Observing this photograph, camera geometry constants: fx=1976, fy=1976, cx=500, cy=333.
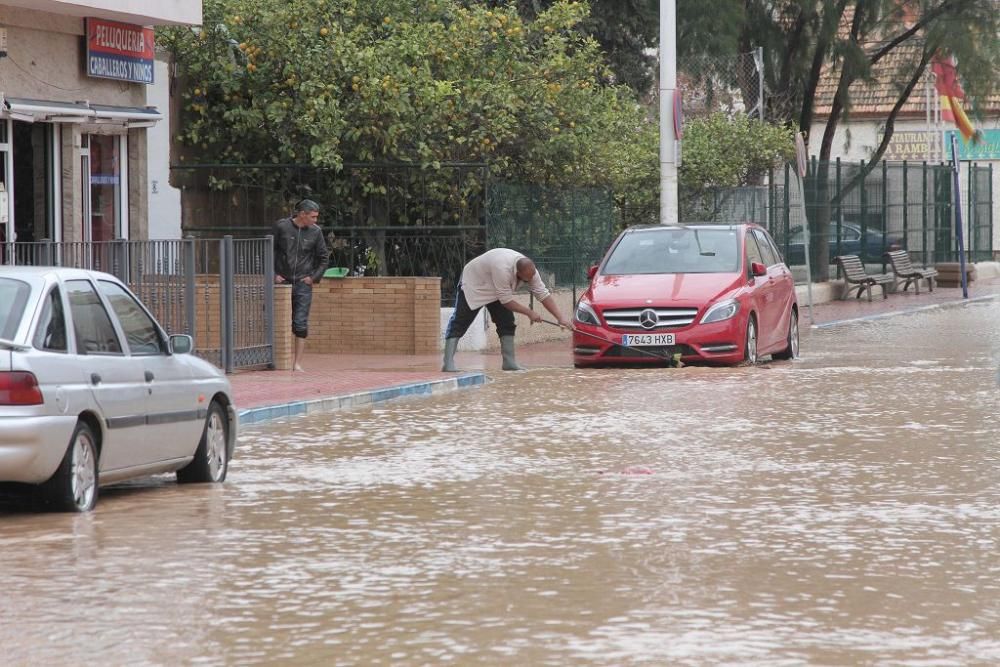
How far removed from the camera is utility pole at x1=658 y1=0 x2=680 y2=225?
26.9m

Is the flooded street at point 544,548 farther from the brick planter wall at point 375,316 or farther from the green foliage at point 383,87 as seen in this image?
the green foliage at point 383,87

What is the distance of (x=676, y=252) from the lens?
74.0 ft

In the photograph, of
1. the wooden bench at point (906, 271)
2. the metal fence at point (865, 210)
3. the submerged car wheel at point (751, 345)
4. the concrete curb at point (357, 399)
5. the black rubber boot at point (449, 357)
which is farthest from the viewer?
the wooden bench at point (906, 271)

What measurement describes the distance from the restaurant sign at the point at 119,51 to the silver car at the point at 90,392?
12496mm

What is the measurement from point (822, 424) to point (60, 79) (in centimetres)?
1162

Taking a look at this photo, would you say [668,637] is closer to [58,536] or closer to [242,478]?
[58,536]

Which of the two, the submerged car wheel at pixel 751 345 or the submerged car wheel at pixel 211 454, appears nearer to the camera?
the submerged car wheel at pixel 211 454

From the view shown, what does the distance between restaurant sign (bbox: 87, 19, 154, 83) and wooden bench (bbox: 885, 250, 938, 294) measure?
2034 centimetres

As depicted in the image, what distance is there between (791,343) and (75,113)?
28.8ft

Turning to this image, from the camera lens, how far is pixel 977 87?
38.3m

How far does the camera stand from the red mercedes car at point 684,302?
21.1m

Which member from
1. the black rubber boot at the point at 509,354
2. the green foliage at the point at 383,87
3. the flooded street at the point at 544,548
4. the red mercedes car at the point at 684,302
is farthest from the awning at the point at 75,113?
the flooded street at the point at 544,548

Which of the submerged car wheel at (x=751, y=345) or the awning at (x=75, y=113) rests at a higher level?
the awning at (x=75, y=113)

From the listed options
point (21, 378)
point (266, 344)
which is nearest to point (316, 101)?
point (266, 344)
